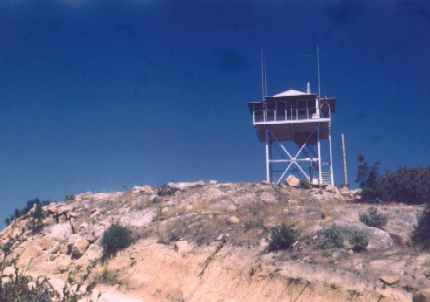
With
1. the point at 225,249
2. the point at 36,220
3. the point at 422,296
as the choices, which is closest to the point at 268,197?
the point at 225,249

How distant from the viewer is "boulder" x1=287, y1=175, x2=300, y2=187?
36.9 m

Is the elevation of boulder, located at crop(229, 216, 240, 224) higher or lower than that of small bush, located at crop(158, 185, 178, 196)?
lower

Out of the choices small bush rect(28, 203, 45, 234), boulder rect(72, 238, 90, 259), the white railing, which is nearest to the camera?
boulder rect(72, 238, 90, 259)

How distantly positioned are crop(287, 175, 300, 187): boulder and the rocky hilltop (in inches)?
84.0

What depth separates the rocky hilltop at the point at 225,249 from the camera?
17141 millimetres

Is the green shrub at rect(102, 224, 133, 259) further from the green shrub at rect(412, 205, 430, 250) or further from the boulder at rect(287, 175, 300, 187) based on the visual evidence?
the green shrub at rect(412, 205, 430, 250)

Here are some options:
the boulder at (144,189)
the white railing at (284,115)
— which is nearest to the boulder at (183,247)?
the boulder at (144,189)

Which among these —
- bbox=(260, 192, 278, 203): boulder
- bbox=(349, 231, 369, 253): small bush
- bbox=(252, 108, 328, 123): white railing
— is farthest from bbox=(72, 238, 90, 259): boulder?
bbox=(252, 108, 328, 123): white railing

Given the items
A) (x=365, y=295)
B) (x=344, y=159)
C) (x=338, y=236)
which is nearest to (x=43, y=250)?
(x=338, y=236)

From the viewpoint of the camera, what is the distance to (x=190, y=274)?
23.1 meters

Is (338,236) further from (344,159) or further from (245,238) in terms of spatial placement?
(344,159)

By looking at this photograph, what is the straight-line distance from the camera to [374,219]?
24562mm

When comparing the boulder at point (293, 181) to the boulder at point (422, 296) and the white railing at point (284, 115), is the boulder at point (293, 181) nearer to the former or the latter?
the white railing at point (284, 115)

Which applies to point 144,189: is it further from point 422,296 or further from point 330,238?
point 422,296
